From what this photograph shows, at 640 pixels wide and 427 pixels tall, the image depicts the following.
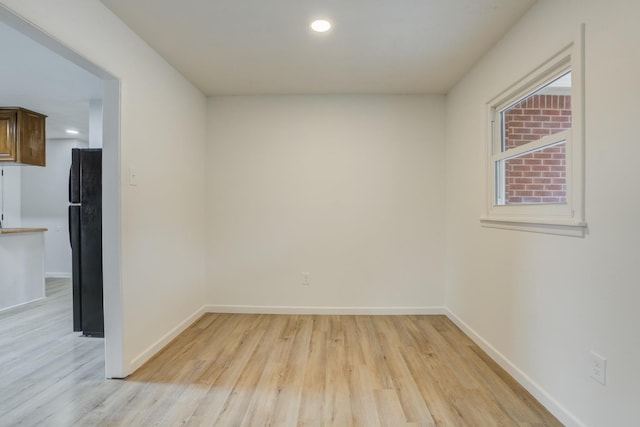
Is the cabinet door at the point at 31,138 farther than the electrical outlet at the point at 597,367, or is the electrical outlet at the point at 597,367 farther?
the cabinet door at the point at 31,138

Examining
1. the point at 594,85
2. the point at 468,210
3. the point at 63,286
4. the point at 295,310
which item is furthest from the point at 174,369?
the point at 63,286

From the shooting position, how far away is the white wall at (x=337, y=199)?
3.59 meters

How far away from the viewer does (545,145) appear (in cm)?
198

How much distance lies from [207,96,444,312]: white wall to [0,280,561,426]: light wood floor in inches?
21.5

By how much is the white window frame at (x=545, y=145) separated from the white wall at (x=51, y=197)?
21.6 feet

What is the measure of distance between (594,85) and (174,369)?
3.08 m

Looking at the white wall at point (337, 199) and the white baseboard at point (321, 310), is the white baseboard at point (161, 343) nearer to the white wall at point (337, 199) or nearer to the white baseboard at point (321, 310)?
the white baseboard at point (321, 310)

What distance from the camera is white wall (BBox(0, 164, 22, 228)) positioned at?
520cm

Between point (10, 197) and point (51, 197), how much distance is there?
523 mm

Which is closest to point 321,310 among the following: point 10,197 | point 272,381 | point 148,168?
point 272,381

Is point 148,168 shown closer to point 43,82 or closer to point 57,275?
point 43,82

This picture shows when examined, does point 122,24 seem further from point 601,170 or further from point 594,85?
point 601,170

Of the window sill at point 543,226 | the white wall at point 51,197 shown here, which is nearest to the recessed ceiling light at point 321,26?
the window sill at point 543,226

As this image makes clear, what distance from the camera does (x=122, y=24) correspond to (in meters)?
2.21
